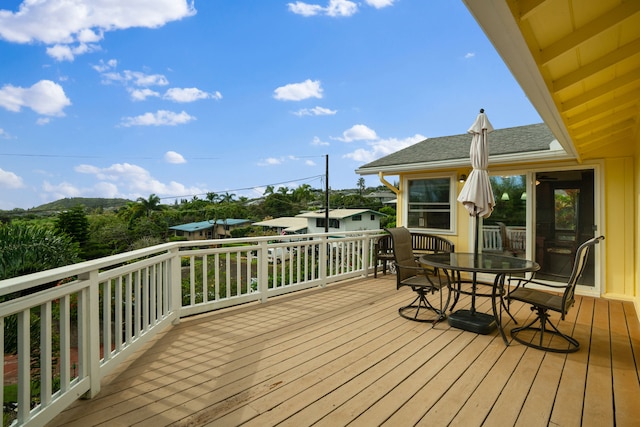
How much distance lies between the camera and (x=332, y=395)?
85.9 inches

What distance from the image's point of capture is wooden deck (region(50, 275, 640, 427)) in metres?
1.98

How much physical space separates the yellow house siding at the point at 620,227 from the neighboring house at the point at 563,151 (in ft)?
0.04

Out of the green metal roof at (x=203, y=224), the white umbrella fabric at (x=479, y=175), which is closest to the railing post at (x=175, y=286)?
the white umbrella fabric at (x=479, y=175)

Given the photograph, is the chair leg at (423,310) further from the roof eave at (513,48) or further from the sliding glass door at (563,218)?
the sliding glass door at (563,218)

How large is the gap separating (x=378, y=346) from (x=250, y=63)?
37.2 metres

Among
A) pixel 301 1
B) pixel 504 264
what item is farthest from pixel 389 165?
pixel 301 1

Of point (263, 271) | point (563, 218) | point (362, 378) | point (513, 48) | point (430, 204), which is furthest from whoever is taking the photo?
point (430, 204)

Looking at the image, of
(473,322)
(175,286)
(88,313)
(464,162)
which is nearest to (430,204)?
(464,162)

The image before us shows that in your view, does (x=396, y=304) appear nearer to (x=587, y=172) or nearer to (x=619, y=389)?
(x=619, y=389)

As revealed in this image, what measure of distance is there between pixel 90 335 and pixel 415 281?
304 centimetres

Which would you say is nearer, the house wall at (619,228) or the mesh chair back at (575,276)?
the mesh chair back at (575,276)

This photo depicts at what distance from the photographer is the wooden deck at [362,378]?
1976 millimetres

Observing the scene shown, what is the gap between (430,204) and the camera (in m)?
6.44

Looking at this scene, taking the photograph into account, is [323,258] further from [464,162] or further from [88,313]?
[88,313]
